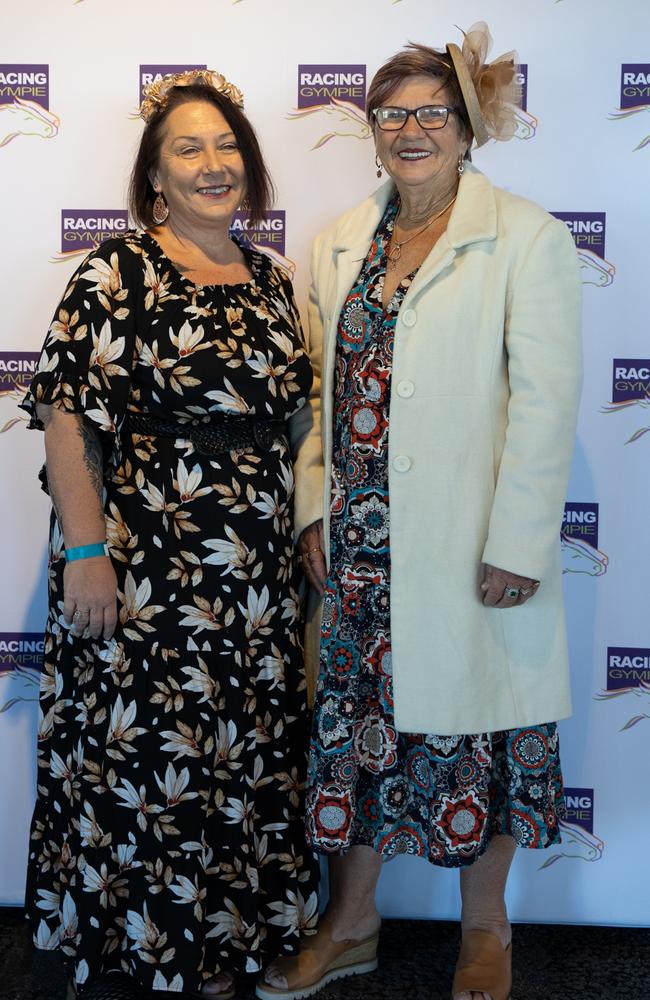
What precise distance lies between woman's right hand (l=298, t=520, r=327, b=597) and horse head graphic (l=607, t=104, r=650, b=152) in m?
1.19

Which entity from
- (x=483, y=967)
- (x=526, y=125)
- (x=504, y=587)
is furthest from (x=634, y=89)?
(x=483, y=967)

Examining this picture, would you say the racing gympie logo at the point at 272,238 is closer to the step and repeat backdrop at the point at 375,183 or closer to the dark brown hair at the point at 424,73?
the step and repeat backdrop at the point at 375,183

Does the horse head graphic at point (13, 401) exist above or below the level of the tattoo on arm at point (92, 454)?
above

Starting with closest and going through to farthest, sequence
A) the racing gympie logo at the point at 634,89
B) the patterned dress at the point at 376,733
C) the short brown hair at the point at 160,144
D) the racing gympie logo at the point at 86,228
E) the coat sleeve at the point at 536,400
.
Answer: the coat sleeve at the point at 536,400 → the patterned dress at the point at 376,733 → the short brown hair at the point at 160,144 → the racing gympie logo at the point at 634,89 → the racing gympie logo at the point at 86,228

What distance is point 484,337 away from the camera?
1.88 metres

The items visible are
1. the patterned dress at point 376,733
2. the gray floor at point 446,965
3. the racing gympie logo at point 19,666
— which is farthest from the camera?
the racing gympie logo at point 19,666

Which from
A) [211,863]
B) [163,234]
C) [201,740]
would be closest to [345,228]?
[163,234]

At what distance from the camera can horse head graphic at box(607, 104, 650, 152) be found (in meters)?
2.35

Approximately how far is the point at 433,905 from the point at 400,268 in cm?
159

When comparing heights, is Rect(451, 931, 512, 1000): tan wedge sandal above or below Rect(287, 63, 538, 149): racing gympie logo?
below

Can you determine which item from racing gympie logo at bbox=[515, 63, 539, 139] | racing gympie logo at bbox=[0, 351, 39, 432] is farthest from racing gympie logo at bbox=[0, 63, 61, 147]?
racing gympie logo at bbox=[515, 63, 539, 139]

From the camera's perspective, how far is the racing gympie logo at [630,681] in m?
2.49

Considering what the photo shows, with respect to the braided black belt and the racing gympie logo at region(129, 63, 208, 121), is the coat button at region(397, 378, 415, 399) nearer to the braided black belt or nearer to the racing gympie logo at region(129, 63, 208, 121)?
the braided black belt

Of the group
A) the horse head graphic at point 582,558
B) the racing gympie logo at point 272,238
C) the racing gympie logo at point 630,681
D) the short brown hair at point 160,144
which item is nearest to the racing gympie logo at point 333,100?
the racing gympie logo at point 272,238
